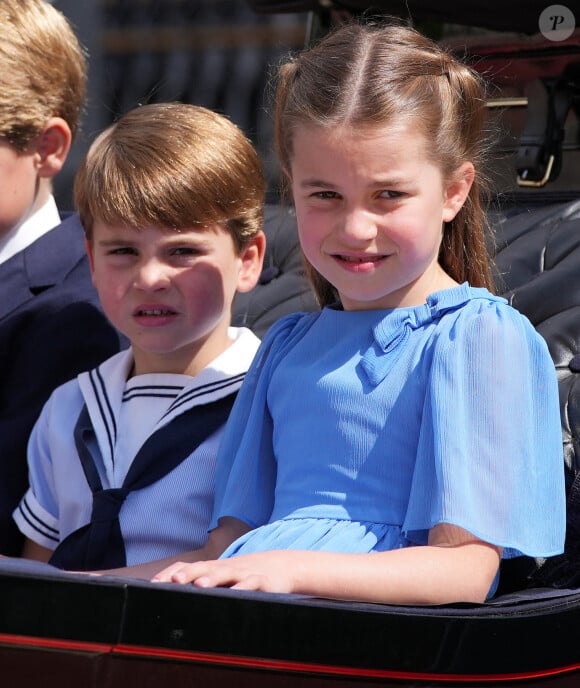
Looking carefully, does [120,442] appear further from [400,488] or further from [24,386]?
[400,488]

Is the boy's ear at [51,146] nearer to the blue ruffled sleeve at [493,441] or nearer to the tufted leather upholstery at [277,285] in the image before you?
the tufted leather upholstery at [277,285]

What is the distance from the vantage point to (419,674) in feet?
4.57

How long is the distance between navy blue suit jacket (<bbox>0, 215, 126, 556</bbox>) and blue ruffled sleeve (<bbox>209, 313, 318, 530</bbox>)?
0.49 meters

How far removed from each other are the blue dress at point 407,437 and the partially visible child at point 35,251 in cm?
59

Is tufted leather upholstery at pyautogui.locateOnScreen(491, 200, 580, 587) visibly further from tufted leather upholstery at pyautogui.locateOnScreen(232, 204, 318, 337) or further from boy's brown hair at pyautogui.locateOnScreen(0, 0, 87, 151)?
boy's brown hair at pyautogui.locateOnScreen(0, 0, 87, 151)

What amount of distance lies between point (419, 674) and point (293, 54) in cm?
109

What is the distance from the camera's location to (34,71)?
2.45 m

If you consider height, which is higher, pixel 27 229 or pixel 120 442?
pixel 27 229


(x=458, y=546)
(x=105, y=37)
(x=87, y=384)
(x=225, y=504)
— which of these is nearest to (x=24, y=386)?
Answer: (x=87, y=384)

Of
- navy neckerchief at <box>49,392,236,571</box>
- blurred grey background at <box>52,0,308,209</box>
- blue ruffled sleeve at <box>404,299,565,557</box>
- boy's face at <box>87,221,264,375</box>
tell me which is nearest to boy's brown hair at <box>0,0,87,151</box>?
boy's face at <box>87,221,264,375</box>

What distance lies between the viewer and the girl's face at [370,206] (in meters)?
1.67

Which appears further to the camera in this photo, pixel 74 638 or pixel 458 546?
pixel 458 546

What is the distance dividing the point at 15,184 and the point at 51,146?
12cm

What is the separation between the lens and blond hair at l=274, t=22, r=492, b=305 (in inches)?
66.9
